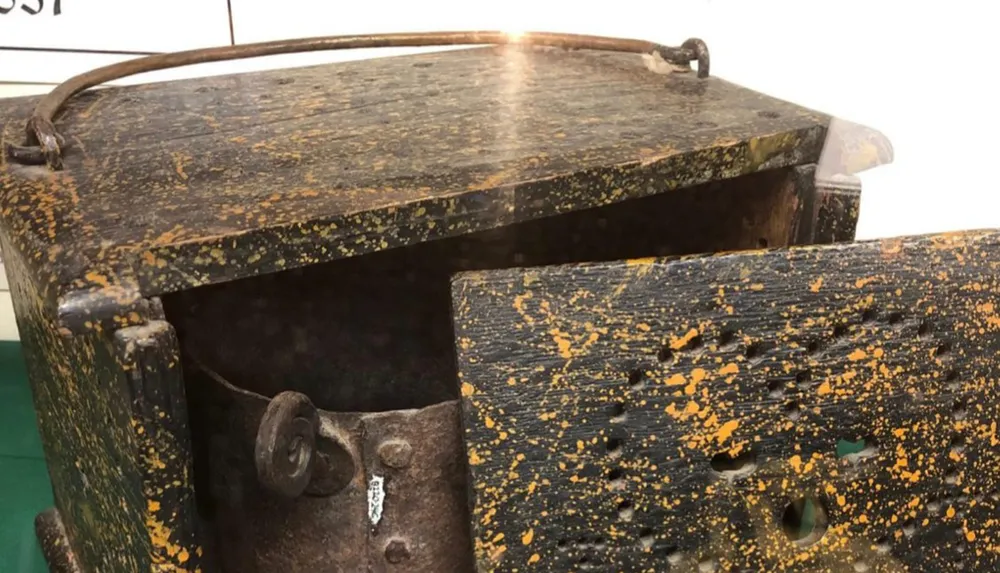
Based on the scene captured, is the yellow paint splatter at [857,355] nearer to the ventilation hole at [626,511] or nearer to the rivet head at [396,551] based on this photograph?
the ventilation hole at [626,511]

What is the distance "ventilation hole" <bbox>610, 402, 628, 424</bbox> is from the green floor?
73 cm

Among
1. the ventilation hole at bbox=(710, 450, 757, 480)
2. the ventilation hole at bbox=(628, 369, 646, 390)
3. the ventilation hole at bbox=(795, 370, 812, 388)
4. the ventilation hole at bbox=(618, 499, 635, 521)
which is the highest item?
the ventilation hole at bbox=(628, 369, 646, 390)

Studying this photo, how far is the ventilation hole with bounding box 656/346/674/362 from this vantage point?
66 centimetres

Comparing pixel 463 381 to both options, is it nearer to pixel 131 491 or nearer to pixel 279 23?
pixel 131 491

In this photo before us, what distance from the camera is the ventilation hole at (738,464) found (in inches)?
27.0

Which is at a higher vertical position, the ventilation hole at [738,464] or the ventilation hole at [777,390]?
the ventilation hole at [777,390]

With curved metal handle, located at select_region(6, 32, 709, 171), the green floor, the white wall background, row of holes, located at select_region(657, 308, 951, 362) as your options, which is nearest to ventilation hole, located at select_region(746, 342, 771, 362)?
row of holes, located at select_region(657, 308, 951, 362)

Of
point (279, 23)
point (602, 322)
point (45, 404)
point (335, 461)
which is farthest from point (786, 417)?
point (279, 23)

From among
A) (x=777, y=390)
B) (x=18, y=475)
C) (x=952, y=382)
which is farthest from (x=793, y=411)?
(x=18, y=475)

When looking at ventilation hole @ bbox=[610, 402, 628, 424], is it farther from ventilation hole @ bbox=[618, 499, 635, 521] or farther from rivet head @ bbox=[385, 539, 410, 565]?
rivet head @ bbox=[385, 539, 410, 565]

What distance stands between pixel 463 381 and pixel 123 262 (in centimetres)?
22

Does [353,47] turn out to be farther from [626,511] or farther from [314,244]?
[626,511]

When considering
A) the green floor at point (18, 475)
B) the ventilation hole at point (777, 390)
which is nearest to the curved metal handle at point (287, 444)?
the ventilation hole at point (777, 390)

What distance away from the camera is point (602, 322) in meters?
0.65
